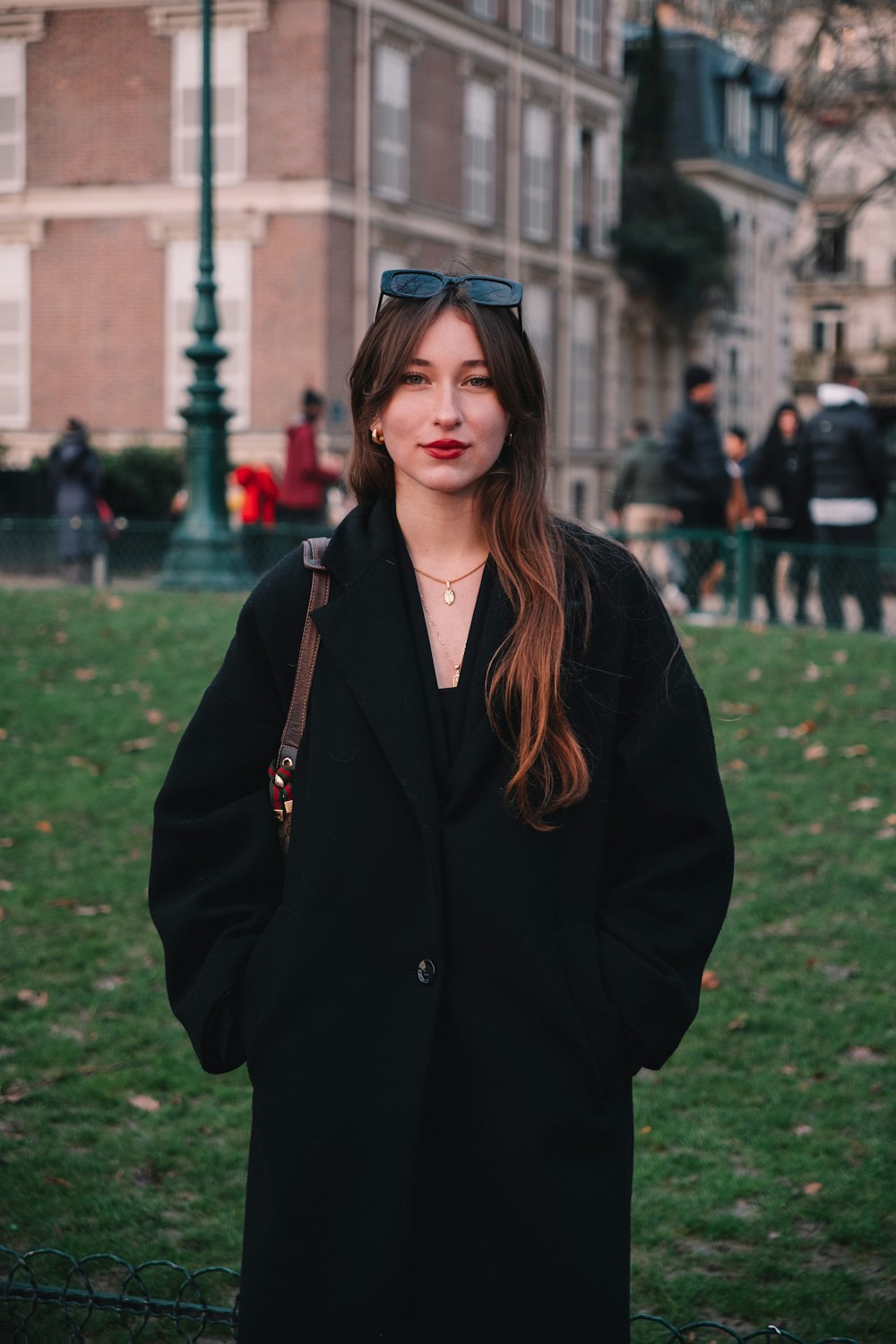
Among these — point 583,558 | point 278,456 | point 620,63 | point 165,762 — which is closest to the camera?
point 583,558

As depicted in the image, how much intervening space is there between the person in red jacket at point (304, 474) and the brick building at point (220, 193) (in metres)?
9.04

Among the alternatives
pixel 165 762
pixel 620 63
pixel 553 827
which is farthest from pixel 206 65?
pixel 620 63

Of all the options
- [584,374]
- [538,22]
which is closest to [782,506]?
[538,22]

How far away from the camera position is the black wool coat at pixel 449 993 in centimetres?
256

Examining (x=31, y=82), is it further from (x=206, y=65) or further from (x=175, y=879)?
(x=175, y=879)

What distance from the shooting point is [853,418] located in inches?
521

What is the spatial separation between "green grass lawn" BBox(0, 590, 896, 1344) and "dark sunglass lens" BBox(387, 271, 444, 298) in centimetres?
260

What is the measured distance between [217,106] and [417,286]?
25.9 m

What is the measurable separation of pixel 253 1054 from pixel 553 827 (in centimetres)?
57

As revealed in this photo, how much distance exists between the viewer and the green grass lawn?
14.8ft

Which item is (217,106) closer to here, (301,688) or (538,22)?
(538,22)

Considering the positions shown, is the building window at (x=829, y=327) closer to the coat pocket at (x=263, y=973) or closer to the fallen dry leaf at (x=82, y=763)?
the fallen dry leaf at (x=82, y=763)

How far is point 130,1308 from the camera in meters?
3.46

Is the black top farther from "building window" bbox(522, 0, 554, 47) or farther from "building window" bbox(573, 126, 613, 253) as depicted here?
"building window" bbox(573, 126, 613, 253)
